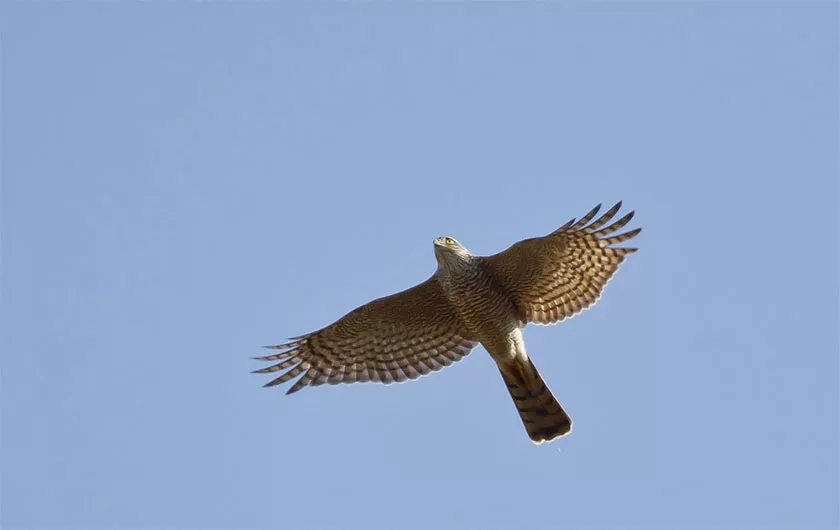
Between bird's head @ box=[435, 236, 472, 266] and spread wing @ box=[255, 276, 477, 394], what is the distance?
1.14 m

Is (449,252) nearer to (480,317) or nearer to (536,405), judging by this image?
(480,317)

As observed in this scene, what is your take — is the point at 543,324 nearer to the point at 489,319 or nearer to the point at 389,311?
the point at 489,319

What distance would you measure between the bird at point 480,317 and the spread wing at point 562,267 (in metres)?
0.01

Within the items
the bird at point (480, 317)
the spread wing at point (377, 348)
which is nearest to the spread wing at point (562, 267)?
the bird at point (480, 317)

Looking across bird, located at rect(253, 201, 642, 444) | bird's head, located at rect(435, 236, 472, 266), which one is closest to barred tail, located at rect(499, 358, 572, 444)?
bird, located at rect(253, 201, 642, 444)

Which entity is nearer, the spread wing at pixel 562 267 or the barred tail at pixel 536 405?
the spread wing at pixel 562 267

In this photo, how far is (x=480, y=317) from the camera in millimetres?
17984

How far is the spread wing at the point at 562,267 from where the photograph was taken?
1767cm

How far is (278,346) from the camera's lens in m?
18.7

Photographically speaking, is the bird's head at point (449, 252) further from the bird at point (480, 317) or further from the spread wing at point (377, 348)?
the spread wing at point (377, 348)

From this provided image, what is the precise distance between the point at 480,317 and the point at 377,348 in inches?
65.4

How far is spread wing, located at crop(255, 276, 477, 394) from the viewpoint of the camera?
18641mm

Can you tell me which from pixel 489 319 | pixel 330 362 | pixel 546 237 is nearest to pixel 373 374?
pixel 330 362

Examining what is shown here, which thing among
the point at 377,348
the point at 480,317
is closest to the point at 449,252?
the point at 480,317
